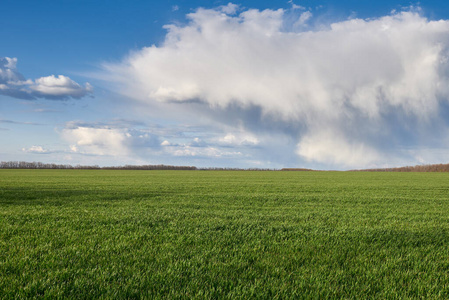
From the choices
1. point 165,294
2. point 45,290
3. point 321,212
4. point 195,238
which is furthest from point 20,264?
point 321,212

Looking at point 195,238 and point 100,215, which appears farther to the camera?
point 100,215

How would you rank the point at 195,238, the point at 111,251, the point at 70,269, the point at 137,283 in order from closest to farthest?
the point at 137,283 < the point at 70,269 < the point at 111,251 < the point at 195,238

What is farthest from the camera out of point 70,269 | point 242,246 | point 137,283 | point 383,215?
→ point 383,215

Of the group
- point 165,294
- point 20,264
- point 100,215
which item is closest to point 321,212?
point 100,215

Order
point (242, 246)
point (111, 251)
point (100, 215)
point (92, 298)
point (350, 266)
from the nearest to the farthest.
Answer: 1. point (92, 298)
2. point (350, 266)
3. point (111, 251)
4. point (242, 246)
5. point (100, 215)

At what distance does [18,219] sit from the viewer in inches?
353

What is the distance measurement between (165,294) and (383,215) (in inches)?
363

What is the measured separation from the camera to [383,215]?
35.4 feet

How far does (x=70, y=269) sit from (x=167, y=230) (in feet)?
9.56

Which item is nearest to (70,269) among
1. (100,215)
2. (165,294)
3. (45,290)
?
(45,290)

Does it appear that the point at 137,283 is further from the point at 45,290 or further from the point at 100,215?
the point at 100,215

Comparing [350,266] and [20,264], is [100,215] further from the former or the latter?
[350,266]

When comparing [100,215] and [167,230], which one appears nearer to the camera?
[167,230]

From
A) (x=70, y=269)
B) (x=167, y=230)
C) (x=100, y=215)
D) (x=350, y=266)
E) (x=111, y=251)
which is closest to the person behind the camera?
(x=70, y=269)
